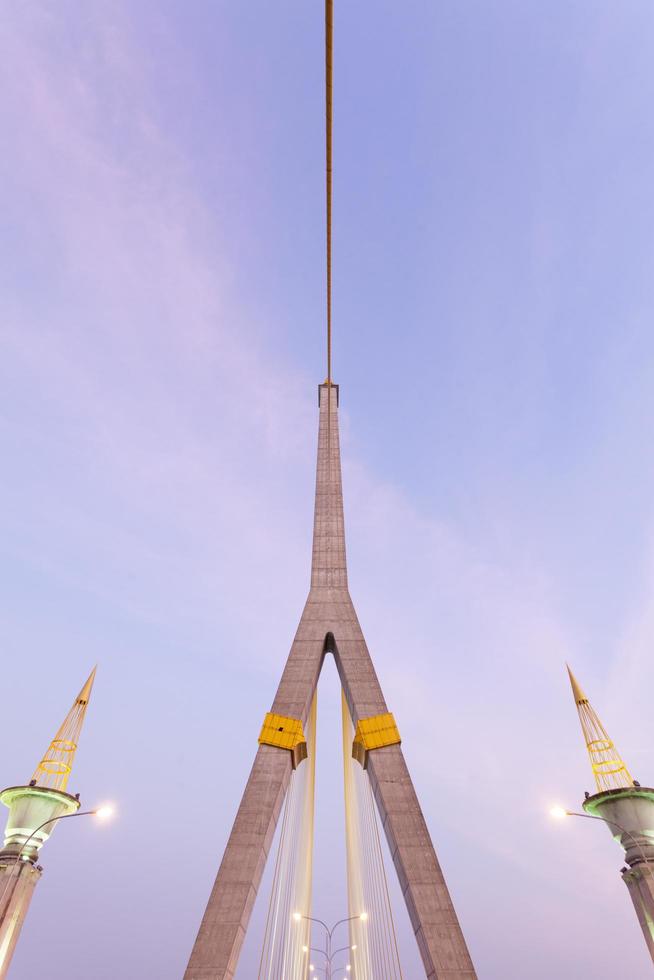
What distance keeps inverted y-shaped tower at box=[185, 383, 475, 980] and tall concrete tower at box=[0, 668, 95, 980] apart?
5.55 meters

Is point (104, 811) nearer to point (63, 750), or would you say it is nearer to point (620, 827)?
point (63, 750)

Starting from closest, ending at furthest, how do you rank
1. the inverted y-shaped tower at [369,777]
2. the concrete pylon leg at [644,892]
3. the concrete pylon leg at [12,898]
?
the inverted y-shaped tower at [369,777], the concrete pylon leg at [12,898], the concrete pylon leg at [644,892]

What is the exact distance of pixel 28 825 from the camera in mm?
18594

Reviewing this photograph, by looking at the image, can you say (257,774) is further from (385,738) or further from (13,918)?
(13,918)

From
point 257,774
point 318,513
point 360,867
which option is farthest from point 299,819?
point 318,513

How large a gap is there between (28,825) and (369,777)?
11445 millimetres

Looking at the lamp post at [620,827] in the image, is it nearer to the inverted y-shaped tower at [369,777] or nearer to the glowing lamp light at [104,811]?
the inverted y-shaped tower at [369,777]

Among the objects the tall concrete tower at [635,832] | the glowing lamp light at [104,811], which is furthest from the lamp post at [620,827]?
the glowing lamp light at [104,811]

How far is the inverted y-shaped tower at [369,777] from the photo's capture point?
45.4ft

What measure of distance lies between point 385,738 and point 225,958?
6980 millimetres

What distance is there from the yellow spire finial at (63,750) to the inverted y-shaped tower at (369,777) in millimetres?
9069

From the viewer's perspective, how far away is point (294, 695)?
18.8 meters

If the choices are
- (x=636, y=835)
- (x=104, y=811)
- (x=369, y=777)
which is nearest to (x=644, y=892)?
(x=636, y=835)

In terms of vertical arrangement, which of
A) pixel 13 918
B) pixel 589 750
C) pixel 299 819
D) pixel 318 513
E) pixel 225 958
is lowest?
pixel 225 958
